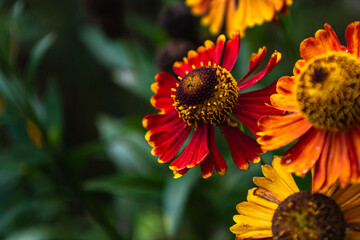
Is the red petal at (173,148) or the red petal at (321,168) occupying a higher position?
the red petal at (321,168)

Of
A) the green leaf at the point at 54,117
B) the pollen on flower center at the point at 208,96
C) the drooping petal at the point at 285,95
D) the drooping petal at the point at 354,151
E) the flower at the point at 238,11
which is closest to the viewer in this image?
the drooping petal at the point at 354,151

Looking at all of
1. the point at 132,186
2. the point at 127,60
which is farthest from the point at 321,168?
the point at 127,60

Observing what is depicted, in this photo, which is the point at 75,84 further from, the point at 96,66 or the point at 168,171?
the point at 168,171

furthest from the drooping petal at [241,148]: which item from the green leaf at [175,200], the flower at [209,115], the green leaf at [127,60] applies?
the green leaf at [127,60]

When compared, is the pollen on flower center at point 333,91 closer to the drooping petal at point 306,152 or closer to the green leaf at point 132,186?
the drooping petal at point 306,152

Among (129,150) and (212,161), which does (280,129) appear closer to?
(212,161)

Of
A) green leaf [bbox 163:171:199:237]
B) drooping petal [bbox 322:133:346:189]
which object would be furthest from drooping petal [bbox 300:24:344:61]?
green leaf [bbox 163:171:199:237]

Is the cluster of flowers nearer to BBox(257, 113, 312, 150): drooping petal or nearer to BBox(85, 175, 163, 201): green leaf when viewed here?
BBox(257, 113, 312, 150): drooping petal

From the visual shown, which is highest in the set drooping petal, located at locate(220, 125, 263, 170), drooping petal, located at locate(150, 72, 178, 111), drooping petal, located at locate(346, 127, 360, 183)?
drooping petal, located at locate(150, 72, 178, 111)
